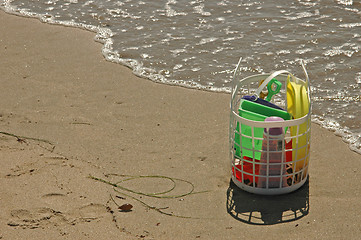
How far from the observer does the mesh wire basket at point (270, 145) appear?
12.6 ft

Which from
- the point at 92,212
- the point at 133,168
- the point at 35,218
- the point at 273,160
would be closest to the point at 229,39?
the point at 133,168

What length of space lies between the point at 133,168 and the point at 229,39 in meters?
3.24

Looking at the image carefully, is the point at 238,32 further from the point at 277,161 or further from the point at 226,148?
the point at 277,161

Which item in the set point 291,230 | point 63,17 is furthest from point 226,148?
point 63,17

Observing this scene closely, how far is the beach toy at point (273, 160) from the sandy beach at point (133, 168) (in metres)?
0.14

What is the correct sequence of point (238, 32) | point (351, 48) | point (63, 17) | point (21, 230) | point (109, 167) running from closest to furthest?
1. point (21, 230)
2. point (109, 167)
3. point (351, 48)
4. point (238, 32)
5. point (63, 17)

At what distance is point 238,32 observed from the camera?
23.7 feet

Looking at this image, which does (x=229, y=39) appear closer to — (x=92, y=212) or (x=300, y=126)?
(x=300, y=126)

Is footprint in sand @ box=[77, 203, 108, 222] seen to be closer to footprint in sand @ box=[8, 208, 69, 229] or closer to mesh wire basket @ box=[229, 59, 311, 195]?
footprint in sand @ box=[8, 208, 69, 229]

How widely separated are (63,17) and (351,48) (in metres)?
4.42

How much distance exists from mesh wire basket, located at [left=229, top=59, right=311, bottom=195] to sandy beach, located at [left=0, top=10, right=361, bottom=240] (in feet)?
0.38

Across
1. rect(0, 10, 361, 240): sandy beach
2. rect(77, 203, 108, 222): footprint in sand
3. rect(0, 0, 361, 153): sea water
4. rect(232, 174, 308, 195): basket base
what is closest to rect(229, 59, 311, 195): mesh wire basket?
rect(232, 174, 308, 195): basket base

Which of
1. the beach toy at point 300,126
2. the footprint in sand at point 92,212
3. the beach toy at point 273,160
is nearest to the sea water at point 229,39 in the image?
the beach toy at point 300,126

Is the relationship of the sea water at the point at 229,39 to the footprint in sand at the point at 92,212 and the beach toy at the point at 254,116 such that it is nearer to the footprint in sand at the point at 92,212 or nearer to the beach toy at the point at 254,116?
the beach toy at the point at 254,116
